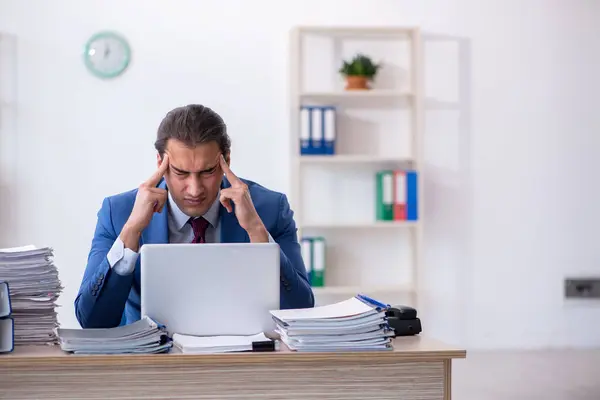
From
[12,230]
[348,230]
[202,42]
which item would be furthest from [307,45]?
[12,230]

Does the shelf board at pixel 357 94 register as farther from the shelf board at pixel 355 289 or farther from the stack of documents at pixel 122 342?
the stack of documents at pixel 122 342

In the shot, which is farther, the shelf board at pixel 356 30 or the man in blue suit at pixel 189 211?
the shelf board at pixel 356 30

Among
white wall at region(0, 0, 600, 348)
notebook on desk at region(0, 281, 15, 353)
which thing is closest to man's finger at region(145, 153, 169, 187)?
notebook on desk at region(0, 281, 15, 353)

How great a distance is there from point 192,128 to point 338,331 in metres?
0.92

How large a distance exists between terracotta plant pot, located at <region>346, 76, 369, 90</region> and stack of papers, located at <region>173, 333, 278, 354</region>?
10.6 ft

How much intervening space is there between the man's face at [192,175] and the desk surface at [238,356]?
0.71 meters

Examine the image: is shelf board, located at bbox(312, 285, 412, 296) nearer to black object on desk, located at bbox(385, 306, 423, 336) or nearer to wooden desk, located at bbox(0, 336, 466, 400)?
black object on desk, located at bbox(385, 306, 423, 336)

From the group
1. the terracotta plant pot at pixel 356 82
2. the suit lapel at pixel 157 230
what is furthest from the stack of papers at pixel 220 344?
the terracotta plant pot at pixel 356 82

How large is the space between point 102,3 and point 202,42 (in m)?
0.62

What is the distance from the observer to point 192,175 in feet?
8.45

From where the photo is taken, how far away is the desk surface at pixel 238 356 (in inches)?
73.8

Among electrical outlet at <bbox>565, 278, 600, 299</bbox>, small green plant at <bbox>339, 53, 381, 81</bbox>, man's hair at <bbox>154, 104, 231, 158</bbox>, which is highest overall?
small green plant at <bbox>339, 53, 381, 81</bbox>

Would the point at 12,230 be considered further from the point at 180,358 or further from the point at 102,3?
→ the point at 180,358

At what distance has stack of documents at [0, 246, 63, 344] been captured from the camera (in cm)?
209
